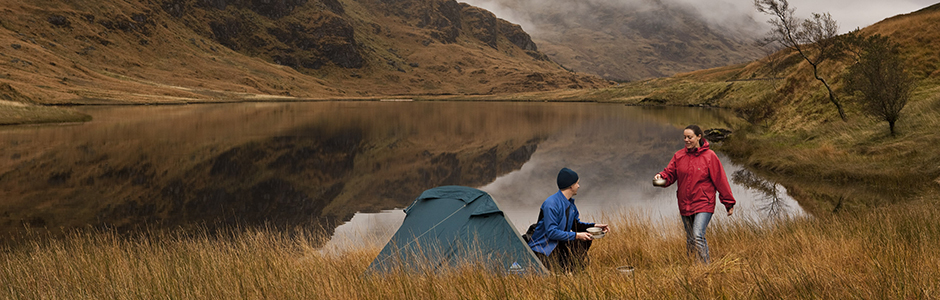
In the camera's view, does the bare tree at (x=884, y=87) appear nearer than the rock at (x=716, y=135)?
Yes

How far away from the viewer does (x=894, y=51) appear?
24.8 metres

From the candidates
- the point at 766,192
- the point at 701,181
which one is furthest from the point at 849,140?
the point at 701,181

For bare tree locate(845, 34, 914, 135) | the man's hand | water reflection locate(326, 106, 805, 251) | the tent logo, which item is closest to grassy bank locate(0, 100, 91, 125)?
water reflection locate(326, 106, 805, 251)

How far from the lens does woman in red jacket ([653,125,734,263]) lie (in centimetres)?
682

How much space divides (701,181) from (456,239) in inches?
122

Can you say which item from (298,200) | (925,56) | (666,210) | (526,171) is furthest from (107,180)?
(925,56)

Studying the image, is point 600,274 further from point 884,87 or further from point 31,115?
point 31,115

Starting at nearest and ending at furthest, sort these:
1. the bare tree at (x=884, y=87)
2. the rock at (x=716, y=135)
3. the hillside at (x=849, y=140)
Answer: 1. the hillside at (x=849, y=140)
2. the bare tree at (x=884, y=87)
3. the rock at (x=716, y=135)

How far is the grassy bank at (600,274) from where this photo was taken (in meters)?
4.95

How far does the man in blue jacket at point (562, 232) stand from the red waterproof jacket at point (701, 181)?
4.23 feet

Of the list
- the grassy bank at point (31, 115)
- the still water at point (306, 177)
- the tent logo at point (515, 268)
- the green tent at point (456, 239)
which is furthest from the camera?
the grassy bank at point (31, 115)

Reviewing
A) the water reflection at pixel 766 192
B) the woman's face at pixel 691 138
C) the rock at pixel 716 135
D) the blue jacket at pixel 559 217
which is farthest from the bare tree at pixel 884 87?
the blue jacket at pixel 559 217

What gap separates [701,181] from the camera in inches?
273

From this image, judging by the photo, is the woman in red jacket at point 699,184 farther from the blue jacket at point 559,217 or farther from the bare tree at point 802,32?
the bare tree at point 802,32
